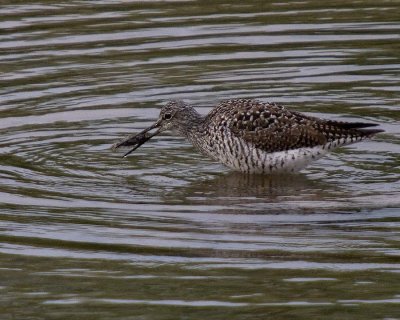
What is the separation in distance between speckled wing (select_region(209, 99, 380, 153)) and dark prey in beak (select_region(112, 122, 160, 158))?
42.0 inches

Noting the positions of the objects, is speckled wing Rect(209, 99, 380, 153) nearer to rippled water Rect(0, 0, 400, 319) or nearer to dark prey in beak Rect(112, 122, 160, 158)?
rippled water Rect(0, 0, 400, 319)

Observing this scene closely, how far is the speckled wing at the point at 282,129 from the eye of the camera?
13.6 meters

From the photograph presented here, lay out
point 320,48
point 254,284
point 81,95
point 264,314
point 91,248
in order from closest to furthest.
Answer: point 264,314
point 254,284
point 91,248
point 81,95
point 320,48

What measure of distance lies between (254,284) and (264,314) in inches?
29.4

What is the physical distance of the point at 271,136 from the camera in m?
13.7

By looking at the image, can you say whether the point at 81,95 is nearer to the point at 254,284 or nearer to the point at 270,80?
the point at 270,80

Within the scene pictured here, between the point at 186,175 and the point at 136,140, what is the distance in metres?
1.03

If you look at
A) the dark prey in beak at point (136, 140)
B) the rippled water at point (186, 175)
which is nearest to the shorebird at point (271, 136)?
the rippled water at point (186, 175)

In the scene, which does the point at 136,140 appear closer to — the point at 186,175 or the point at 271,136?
the point at 186,175

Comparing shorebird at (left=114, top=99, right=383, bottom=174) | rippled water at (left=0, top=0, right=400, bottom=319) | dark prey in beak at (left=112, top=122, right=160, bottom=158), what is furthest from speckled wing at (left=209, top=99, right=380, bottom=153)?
dark prey in beak at (left=112, top=122, right=160, bottom=158)

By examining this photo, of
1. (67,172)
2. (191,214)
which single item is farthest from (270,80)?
(191,214)

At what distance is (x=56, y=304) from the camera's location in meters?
9.27

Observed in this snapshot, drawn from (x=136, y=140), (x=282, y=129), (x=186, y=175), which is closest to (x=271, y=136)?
(x=282, y=129)

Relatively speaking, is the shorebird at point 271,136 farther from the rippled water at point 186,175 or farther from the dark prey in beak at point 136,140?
the dark prey in beak at point 136,140
